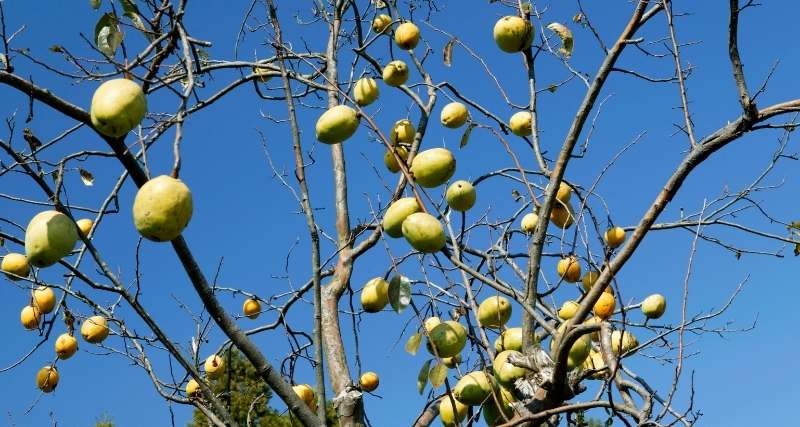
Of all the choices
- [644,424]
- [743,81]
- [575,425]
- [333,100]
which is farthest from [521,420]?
[333,100]

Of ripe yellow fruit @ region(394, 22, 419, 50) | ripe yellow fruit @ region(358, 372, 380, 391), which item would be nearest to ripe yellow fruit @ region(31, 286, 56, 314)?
ripe yellow fruit @ region(358, 372, 380, 391)

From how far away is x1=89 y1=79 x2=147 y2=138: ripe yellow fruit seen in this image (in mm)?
1583

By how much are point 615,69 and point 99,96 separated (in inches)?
65.5

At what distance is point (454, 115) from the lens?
3.21 metres

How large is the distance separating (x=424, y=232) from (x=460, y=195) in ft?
1.25

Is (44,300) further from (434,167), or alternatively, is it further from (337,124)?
(434,167)

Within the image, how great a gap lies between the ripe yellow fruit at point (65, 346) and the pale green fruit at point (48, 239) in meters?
2.34

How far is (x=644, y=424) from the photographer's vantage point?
1821 millimetres

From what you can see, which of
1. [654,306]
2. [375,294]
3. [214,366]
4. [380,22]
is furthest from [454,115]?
[214,366]

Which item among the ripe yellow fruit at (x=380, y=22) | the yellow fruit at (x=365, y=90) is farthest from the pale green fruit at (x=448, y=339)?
the ripe yellow fruit at (x=380, y=22)

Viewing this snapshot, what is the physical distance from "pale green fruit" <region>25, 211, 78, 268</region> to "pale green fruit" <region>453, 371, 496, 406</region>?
111 centimetres

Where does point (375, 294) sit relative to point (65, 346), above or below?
below

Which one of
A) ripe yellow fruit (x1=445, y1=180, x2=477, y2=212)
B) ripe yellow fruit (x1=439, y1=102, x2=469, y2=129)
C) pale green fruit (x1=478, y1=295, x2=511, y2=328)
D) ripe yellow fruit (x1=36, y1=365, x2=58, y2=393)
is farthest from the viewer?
ripe yellow fruit (x1=36, y1=365, x2=58, y2=393)

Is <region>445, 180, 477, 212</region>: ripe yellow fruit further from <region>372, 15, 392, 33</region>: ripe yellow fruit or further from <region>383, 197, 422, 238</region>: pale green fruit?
<region>372, 15, 392, 33</region>: ripe yellow fruit
